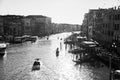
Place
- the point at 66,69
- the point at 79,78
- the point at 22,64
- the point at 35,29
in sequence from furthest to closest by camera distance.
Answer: the point at 35,29 < the point at 22,64 < the point at 66,69 < the point at 79,78

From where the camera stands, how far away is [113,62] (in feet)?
134

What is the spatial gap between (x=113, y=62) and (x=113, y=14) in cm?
2812

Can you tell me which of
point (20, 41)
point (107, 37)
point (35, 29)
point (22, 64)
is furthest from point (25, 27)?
point (22, 64)

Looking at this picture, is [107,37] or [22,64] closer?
[22,64]

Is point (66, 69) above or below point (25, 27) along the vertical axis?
below

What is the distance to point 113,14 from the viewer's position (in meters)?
62.9

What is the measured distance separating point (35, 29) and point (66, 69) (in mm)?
125907

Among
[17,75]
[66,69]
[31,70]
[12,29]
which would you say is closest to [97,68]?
[66,69]

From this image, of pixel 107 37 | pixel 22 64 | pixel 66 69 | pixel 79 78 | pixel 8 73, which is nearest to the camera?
pixel 79 78

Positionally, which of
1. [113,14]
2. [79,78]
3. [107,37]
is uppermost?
[113,14]

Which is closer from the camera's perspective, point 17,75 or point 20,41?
point 17,75

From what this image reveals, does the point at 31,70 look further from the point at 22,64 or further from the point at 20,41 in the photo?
the point at 20,41

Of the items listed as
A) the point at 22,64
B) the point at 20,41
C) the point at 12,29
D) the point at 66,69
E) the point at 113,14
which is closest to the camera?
→ the point at 66,69

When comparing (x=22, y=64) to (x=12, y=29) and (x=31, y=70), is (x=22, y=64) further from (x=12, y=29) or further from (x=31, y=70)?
(x=12, y=29)
